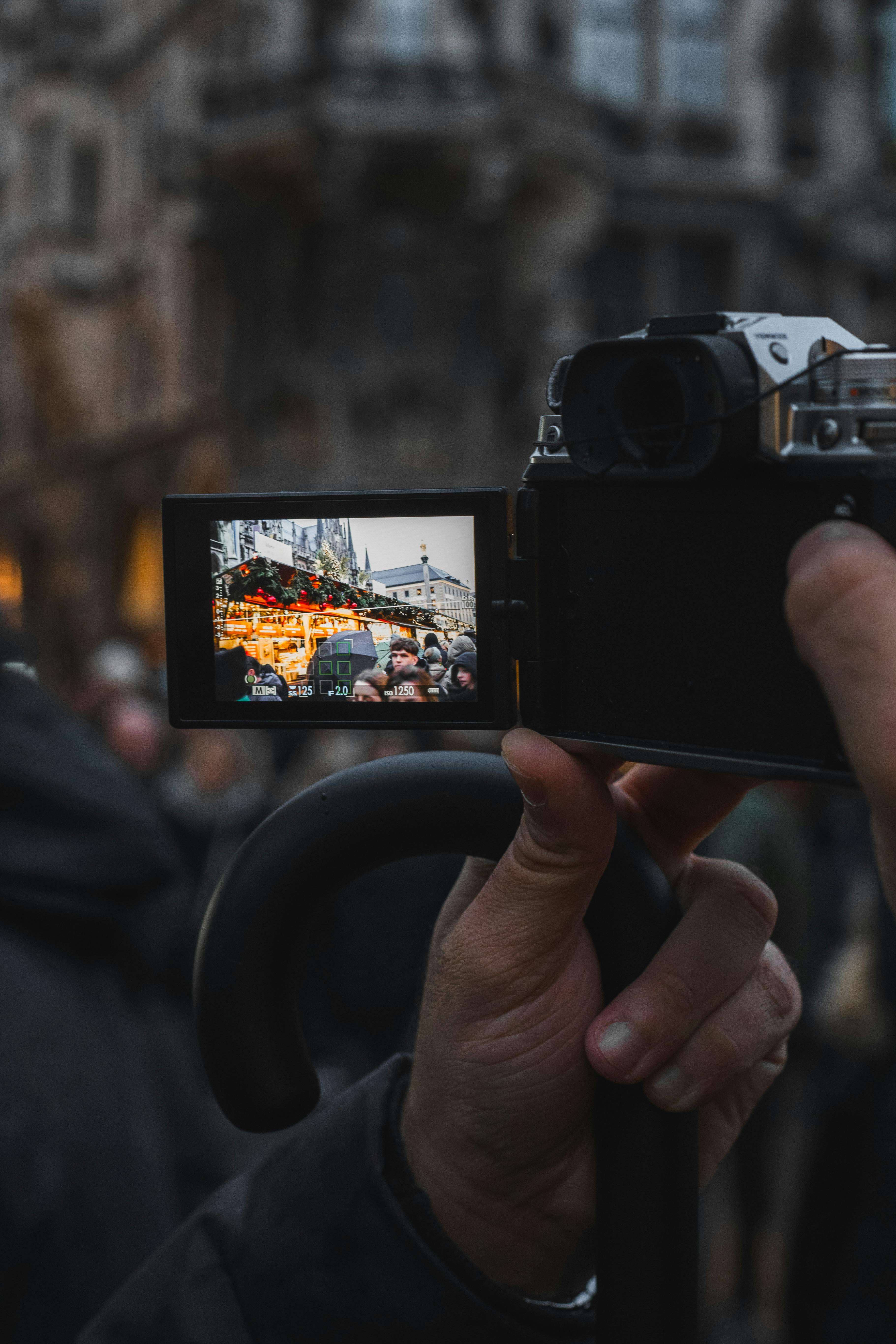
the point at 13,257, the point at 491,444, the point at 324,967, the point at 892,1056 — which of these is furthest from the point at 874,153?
→ the point at 324,967

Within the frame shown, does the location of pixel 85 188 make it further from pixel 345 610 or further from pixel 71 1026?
pixel 345 610

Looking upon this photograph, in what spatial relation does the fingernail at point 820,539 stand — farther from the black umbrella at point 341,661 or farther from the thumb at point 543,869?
the black umbrella at point 341,661

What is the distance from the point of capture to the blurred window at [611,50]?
14828 millimetres

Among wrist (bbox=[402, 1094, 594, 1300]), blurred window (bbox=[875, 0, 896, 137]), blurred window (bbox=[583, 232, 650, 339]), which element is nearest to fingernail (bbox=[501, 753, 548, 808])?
wrist (bbox=[402, 1094, 594, 1300])

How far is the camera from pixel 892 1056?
3945mm

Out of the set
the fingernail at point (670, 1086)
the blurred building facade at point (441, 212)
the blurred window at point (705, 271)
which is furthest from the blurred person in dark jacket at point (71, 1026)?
the blurred window at point (705, 271)

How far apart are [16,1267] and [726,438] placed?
53.0 inches

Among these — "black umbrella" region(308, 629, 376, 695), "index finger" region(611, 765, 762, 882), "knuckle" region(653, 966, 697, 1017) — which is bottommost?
"knuckle" region(653, 966, 697, 1017)

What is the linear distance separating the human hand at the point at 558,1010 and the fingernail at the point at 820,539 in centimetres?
29

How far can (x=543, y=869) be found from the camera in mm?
1079

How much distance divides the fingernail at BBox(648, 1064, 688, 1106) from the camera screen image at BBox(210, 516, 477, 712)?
14.6 inches

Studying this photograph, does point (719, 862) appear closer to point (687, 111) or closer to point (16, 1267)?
point (16, 1267)

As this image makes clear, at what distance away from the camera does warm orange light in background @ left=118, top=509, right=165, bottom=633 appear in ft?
59.9

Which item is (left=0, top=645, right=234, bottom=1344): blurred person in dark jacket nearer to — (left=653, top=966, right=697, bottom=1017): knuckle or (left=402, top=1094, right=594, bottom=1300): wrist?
(left=402, top=1094, right=594, bottom=1300): wrist
